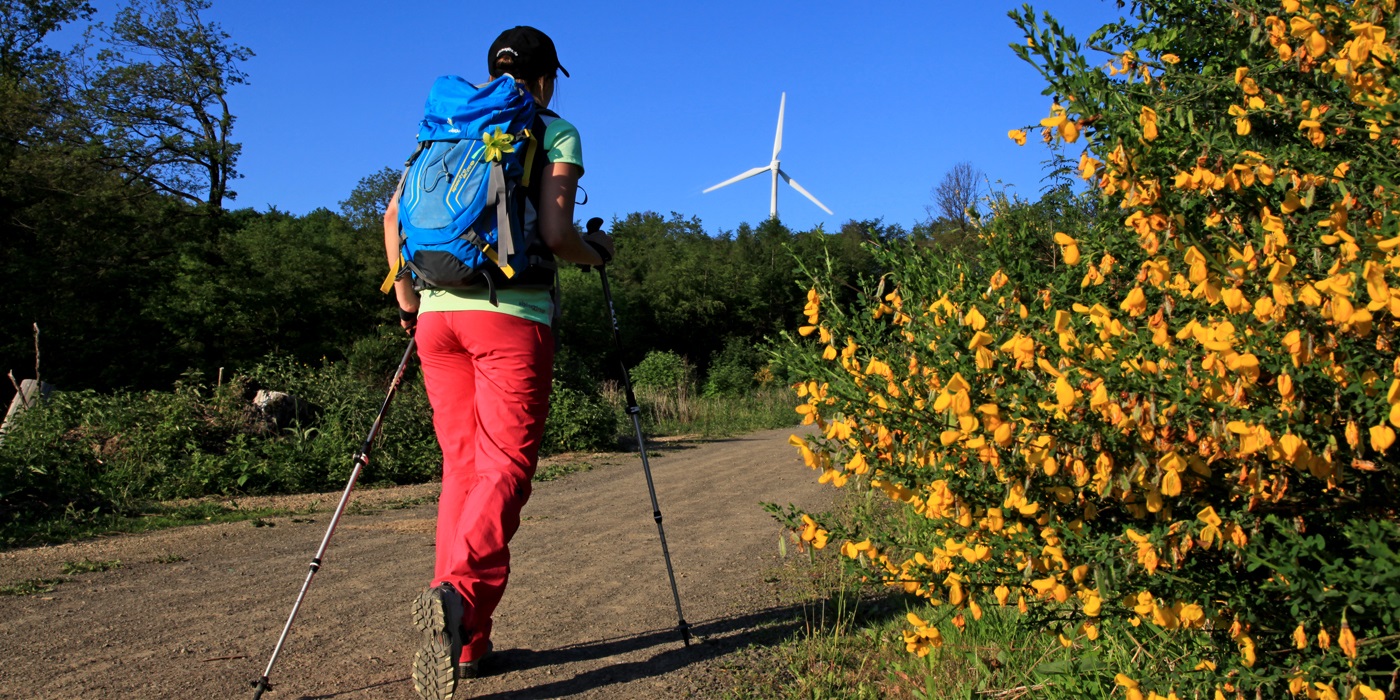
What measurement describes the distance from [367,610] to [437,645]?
4.57ft

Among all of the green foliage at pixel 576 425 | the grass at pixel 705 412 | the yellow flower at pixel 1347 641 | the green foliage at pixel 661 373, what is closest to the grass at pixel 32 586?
the yellow flower at pixel 1347 641

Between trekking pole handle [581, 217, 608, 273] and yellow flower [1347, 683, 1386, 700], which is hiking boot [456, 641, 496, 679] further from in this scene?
yellow flower [1347, 683, 1386, 700]

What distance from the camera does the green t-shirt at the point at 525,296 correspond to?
2.92 m

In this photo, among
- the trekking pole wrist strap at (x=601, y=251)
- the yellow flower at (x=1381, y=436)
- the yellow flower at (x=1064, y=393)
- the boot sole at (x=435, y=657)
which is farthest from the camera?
the trekking pole wrist strap at (x=601, y=251)

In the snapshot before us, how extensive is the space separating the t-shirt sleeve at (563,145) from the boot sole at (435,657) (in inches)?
53.0

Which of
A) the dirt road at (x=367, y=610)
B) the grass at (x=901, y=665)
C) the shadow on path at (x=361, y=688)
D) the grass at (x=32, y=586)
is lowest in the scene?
the grass at (x=901, y=665)

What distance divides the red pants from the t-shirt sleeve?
53 centimetres

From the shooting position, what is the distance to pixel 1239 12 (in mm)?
2031

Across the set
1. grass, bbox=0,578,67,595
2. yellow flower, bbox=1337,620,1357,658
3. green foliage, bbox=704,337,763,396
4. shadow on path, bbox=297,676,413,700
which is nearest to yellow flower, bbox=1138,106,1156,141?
yellow flower, bbox=1337,620,1357,658

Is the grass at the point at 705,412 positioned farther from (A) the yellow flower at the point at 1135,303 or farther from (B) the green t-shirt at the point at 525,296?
(A) the yellow flower at the point at 1135,303

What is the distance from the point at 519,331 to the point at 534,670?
1.10 meters

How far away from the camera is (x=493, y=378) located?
2912 millimetres

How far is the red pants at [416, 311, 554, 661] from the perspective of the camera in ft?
9.09

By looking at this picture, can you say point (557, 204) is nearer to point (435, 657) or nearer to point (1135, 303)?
point (435, 657)
